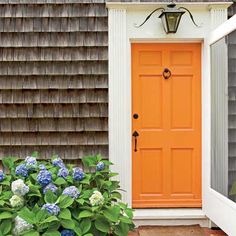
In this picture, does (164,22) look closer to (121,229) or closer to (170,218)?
(170,218)

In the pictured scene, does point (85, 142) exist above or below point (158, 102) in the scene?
below

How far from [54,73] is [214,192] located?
1.97 metres

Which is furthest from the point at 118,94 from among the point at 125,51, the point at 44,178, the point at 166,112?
the point at 44,178

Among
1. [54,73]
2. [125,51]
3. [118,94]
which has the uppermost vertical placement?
[125,51]

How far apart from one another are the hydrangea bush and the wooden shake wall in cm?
163

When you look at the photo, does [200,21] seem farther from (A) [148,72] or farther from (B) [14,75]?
(B) [14,75]

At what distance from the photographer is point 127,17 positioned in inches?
181

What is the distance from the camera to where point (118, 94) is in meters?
4.59

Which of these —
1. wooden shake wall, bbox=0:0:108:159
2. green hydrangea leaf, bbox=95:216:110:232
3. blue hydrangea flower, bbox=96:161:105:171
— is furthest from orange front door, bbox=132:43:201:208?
green hydrangea leaf, bbox=95:216:110:232

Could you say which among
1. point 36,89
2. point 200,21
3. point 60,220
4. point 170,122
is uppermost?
point 200,21

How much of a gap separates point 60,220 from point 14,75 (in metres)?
2.52

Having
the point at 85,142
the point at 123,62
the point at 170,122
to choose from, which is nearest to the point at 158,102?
the point at 170,122

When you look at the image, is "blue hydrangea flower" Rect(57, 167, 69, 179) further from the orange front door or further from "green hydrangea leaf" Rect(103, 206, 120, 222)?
the orange front door

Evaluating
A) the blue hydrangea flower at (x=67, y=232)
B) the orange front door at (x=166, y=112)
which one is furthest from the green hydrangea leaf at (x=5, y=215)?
the orange front door at (x=166, y=112)
